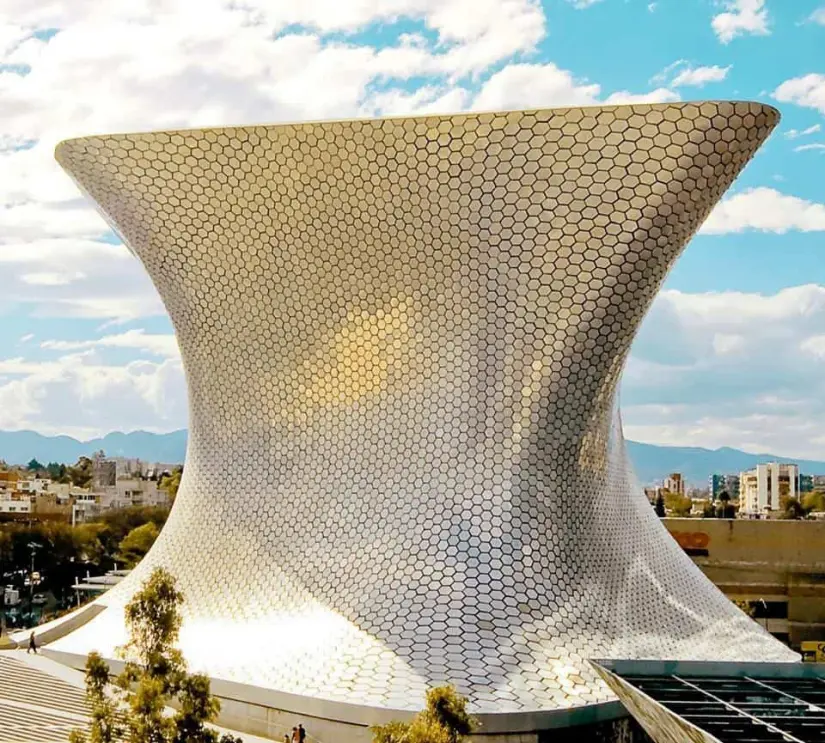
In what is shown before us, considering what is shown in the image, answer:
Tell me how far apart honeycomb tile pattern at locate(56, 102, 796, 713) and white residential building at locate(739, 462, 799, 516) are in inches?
3827

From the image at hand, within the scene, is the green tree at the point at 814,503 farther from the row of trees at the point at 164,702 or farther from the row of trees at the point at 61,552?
the row of trees at the point at 164,702

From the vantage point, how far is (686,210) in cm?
1420

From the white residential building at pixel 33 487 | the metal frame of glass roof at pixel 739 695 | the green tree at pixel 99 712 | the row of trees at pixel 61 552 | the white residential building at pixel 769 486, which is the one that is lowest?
the row of trees at pixel 61 552

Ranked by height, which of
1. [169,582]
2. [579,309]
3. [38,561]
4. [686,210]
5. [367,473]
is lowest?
[38,561]

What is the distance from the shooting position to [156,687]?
821cm

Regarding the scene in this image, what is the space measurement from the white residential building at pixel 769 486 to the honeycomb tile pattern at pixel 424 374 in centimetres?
9721

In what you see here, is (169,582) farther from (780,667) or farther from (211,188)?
(211,188)

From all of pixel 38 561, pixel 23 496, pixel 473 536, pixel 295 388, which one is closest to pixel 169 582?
pixel 473 536

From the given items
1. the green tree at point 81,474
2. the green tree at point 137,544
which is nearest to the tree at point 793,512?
the green tree at point 137,544

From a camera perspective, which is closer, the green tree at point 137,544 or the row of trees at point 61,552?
the green tree at point 137,544

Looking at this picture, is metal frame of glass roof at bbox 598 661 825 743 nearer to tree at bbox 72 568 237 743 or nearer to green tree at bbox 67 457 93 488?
tree at bbox 72 568 237 743

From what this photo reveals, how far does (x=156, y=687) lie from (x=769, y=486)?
375 feet

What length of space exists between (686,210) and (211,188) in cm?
661

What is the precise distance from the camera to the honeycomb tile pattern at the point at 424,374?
44.6ft
